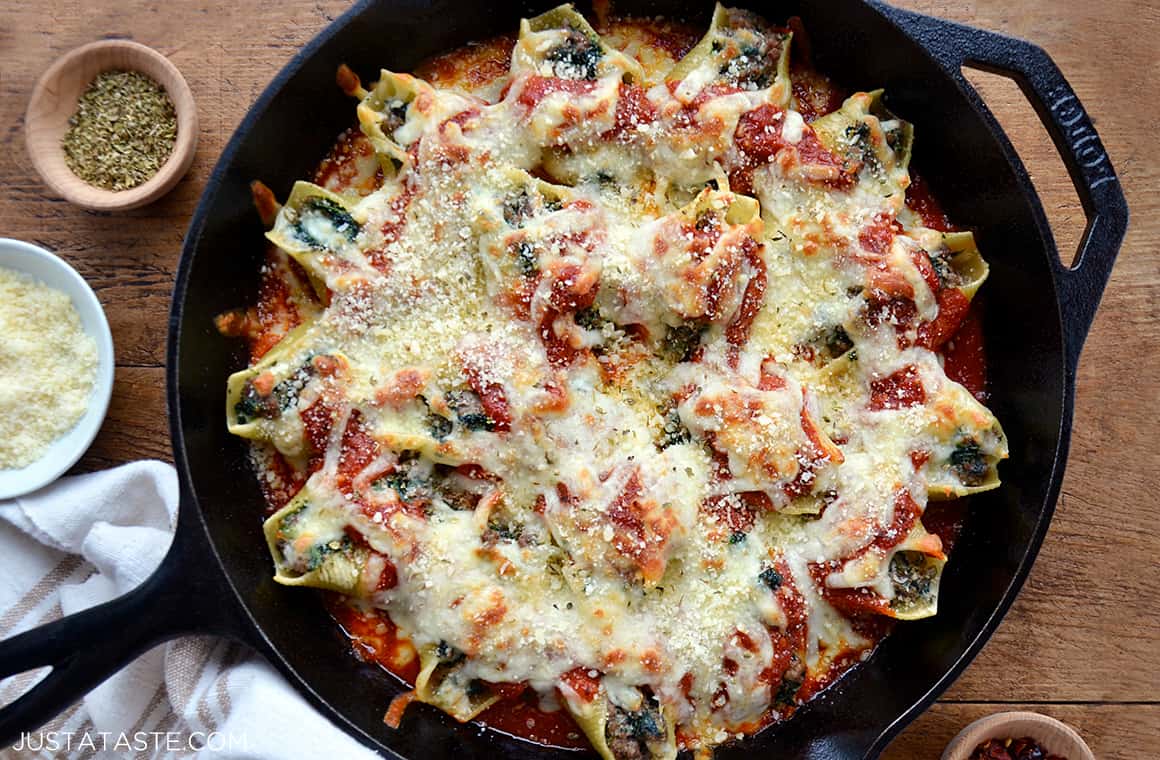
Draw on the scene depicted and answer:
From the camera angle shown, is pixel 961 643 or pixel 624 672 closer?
pixel 624 672

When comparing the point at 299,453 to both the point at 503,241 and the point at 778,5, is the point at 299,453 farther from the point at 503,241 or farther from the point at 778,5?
the point at 778,5

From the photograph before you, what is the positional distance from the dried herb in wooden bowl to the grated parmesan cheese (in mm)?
489

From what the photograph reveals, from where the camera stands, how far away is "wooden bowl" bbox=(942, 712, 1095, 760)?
381cm

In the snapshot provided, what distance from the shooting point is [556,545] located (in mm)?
3559

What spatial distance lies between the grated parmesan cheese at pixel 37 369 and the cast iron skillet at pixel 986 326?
514 millimetres

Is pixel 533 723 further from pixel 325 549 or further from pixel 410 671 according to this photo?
pixel 325 549

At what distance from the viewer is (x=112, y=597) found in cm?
378

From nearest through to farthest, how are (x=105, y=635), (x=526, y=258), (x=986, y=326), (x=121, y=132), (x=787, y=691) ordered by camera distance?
(x=105, y=635) < (x=526, y=258) < (x=787, y=691) < (x=121, y=132) < (x=986, y=326)

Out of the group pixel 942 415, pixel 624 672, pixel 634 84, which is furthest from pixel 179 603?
pixel 942 415

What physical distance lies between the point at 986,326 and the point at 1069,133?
2.55 ft

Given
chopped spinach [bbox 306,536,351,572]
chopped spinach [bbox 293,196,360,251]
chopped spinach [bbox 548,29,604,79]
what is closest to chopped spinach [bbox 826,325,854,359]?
chopped spinach [bbox 548,29,604,79]

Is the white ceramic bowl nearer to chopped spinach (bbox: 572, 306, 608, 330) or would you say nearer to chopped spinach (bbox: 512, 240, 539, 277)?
chopped spinach (bbox: 512, 240, 539, 277)

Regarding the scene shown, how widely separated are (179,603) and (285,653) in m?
0.47

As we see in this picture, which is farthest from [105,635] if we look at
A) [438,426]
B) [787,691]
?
[787,691]
